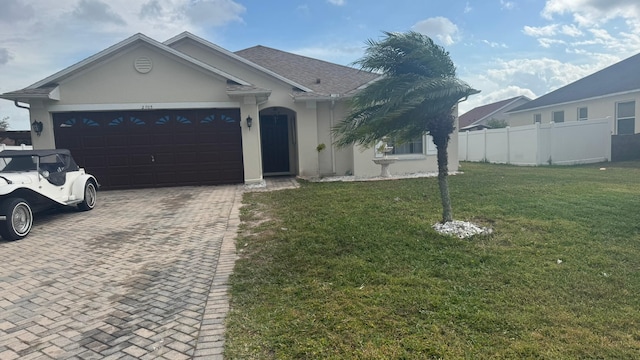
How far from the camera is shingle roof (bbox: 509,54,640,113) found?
2068cm

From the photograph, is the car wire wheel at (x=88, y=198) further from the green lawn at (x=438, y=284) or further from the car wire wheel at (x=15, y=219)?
the green lawn at (x=438, y=284)

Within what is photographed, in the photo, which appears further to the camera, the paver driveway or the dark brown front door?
the dark brown front door

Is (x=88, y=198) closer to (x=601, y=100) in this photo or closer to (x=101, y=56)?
(x=101, y=56)

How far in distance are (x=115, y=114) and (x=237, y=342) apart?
463 inches

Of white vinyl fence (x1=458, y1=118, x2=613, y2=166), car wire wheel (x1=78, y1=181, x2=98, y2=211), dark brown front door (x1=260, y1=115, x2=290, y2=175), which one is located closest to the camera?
car wire wheel (x1=78, y1=181, x2=98, y2=211)

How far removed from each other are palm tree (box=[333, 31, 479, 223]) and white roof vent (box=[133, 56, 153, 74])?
8741 mm

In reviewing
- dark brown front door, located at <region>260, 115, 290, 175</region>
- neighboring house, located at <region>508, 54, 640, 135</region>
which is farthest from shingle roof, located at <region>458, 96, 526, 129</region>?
dark brown front door, located at <region>260, 115, 290, 175</region>

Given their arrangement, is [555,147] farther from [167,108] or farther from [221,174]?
[167,108]

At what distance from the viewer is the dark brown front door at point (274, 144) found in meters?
16.0

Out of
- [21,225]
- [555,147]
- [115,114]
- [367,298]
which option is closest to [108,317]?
[367,298]

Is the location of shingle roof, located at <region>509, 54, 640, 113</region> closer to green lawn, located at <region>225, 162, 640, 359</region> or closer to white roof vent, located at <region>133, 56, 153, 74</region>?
green lawn, located at <region>225, 162, 640, 359</region>

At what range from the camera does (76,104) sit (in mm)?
12453

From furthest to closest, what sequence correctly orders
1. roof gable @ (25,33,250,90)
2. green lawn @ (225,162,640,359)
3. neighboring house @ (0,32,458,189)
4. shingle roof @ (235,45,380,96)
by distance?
shingle roof @ (235,45,380,96) → neighboring house @ (0,32,458,189) → roof gable @ (25,33,250,90) → green lawn @ (225,162,640,359)

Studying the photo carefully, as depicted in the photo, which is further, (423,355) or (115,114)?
(115,114)
